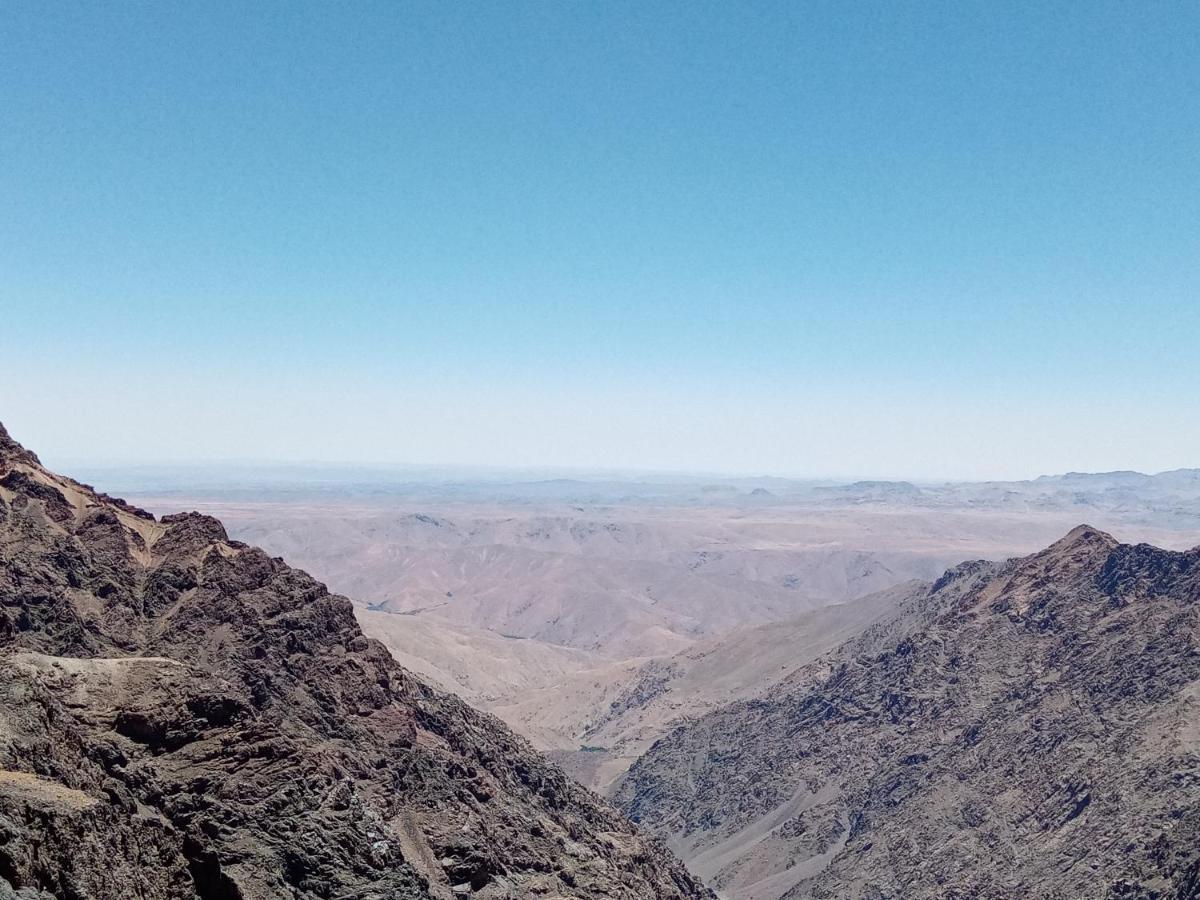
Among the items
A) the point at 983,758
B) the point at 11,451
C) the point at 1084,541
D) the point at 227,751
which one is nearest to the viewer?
the point at 227,751

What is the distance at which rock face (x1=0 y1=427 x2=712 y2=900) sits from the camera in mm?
37000

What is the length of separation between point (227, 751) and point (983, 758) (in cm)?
10733

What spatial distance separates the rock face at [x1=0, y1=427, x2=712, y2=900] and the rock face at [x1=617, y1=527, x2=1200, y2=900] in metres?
Result: 31.3

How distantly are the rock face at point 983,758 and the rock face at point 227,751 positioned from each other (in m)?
31.3

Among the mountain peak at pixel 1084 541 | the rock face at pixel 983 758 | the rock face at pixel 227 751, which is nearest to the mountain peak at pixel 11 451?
the rock face at pixel 227 751

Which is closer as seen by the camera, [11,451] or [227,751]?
[227,751]

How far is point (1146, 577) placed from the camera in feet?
502

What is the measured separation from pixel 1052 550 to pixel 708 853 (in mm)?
79134

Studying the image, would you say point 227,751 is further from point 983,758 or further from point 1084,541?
point 1084,541

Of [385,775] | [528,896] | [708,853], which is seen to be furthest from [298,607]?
[708,853]

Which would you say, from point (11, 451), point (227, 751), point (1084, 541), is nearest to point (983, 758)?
point (1084, 541)

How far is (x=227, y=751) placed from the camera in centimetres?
5156

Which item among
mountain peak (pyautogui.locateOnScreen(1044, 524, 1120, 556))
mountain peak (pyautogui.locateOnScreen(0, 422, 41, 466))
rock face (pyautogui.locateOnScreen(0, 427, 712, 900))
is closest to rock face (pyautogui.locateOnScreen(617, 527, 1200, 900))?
mountain peak (pyautogui.locateOnScreen(1044, 524, 1120, 556))

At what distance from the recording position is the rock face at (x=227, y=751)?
37000mm
